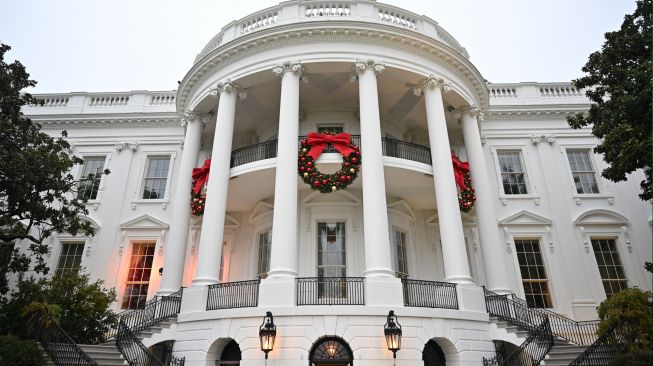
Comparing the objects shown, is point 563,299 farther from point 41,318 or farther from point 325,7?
point 41,318

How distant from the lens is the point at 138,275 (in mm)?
16234

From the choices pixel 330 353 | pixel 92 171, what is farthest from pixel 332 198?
pixel 92 171

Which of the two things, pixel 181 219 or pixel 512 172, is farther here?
pixel 512 172

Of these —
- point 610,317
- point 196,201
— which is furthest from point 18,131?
point 610,317

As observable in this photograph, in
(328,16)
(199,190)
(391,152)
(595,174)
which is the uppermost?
(328,16)

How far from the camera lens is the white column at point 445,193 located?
11.6 m

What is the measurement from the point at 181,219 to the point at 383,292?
7.38 metres

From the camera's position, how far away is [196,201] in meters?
14.1

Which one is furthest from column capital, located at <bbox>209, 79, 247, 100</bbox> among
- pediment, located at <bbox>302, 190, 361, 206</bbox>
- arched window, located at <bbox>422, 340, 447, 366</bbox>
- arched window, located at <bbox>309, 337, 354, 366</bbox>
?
arched window, located at <bbox>422, 340, 447, 366</bbox>

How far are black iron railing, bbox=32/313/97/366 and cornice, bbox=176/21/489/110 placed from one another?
903 centimetres

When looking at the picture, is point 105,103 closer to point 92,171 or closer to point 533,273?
point 92,171

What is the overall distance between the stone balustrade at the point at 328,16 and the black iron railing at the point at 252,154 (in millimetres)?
3687

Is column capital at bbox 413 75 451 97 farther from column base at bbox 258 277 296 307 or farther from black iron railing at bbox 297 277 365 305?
column base at bbox 258 277 296 307

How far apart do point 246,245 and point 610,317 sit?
1138cm
